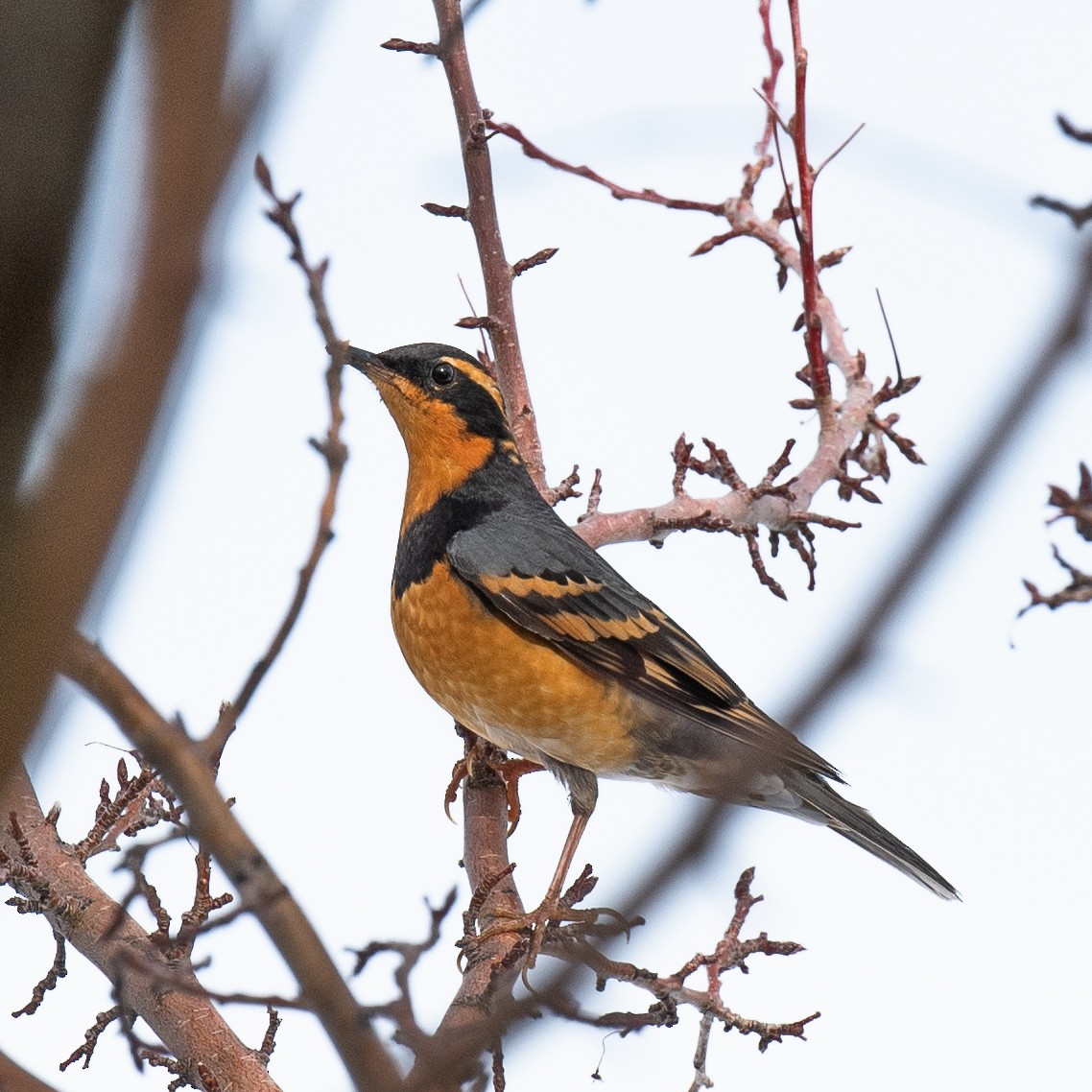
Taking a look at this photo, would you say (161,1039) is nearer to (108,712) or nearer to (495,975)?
(495,975)

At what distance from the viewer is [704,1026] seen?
4.33m

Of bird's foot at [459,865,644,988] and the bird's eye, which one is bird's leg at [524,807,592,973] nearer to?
bird's foot at [459,865,644,988]

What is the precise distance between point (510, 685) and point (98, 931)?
5.98 ft

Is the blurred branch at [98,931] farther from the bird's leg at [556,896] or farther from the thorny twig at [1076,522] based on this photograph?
the thorny twig at [1076,522]

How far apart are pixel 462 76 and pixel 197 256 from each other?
500cm

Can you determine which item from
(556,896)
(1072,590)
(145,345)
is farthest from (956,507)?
(556,896)

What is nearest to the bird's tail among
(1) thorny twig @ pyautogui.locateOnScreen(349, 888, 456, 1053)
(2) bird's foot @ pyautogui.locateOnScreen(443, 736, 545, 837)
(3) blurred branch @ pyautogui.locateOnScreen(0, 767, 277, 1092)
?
(2) bird's foot @ pyautogui.locateOnScreen(443, 736, 545, 837)

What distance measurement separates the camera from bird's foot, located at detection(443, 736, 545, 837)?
6.21 metres

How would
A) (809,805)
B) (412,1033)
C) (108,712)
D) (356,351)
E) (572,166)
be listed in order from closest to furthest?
1. (108,712)
2. (412,1033)
3. (572,166)
4. (809,805)
5. (356,351)

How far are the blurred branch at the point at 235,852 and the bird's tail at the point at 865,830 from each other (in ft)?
13.4

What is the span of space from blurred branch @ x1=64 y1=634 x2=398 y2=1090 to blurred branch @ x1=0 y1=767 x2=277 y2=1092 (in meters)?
2.15

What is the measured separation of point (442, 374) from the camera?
20.9ft

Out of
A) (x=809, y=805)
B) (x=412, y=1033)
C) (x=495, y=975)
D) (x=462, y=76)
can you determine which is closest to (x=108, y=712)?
(x=412, y=1033)

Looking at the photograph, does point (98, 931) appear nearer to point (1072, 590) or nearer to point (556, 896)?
point (556, 896)
